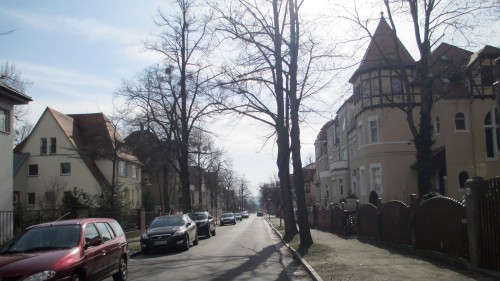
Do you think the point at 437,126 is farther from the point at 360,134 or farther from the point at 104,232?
the point at 104,232

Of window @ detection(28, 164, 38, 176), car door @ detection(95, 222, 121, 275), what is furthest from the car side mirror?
window @ detection(28, 164, 38, 176)

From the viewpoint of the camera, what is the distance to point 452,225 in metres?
12.4

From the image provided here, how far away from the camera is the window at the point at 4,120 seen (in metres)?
22.5

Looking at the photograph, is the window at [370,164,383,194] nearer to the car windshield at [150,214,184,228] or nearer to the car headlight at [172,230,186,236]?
the car windshield at [150,214,184,228]

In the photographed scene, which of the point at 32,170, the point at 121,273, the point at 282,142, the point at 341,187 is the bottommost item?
the point at 121,273

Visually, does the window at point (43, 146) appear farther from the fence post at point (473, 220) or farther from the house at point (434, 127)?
the fence post at point (473, 220)

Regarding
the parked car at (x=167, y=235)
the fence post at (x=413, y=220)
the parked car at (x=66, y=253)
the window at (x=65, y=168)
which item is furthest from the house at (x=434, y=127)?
the window at (x=65, y=168)

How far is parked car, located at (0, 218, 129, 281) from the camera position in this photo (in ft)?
27.6

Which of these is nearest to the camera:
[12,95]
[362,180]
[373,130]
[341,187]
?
[12,95]

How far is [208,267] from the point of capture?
14.6m

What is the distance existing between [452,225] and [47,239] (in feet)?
30.7

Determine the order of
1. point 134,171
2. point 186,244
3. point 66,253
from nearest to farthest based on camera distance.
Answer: point 66,253 → point 186,244 → point 134,171

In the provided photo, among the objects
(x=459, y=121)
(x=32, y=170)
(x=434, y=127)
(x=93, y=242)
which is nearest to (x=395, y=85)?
(x=434, y=127)

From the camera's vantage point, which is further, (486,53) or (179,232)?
(486,53)
